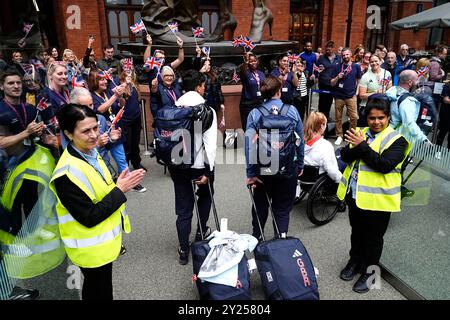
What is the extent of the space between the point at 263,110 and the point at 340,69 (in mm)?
4875

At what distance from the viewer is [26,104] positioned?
95.8 inches

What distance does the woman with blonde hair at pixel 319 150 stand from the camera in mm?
3889

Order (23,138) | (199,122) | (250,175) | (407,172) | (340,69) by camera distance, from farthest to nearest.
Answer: (340,69), (407,172), (250,175), (199,122), (23,138)

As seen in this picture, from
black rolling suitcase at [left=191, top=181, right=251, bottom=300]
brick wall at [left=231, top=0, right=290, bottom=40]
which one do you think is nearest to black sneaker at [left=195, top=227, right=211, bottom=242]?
black rolling suitcase at [left=191, top=181, right=251, bottom=300]

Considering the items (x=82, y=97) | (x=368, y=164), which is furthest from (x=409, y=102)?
(x=82, y=97)

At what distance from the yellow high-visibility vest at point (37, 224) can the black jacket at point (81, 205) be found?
1.12 ft

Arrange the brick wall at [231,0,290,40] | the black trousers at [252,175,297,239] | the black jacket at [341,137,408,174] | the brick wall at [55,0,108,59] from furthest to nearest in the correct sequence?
the brick wall at [231,0,290,40] → the brick wall at [55,0,108,59] → the black trousers at [252,175,297,239] → the black jacket at [341,137,408,174]

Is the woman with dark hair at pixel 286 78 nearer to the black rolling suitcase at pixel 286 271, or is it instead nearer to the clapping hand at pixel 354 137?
the clapping hand at pixel 354 137

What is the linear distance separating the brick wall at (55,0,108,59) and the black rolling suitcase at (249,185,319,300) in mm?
12056

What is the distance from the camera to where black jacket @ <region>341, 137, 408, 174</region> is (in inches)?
104

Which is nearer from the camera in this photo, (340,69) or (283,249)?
(283,249)

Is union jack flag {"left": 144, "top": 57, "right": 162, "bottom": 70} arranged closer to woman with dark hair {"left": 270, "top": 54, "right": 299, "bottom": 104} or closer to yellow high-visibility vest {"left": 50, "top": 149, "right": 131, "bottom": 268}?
woman with dark hair {"left": 270, "top": 54, "right": 299, "bottom": 104}

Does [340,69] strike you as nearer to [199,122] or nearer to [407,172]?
[407,172]

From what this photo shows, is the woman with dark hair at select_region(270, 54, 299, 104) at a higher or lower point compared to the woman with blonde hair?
higher
